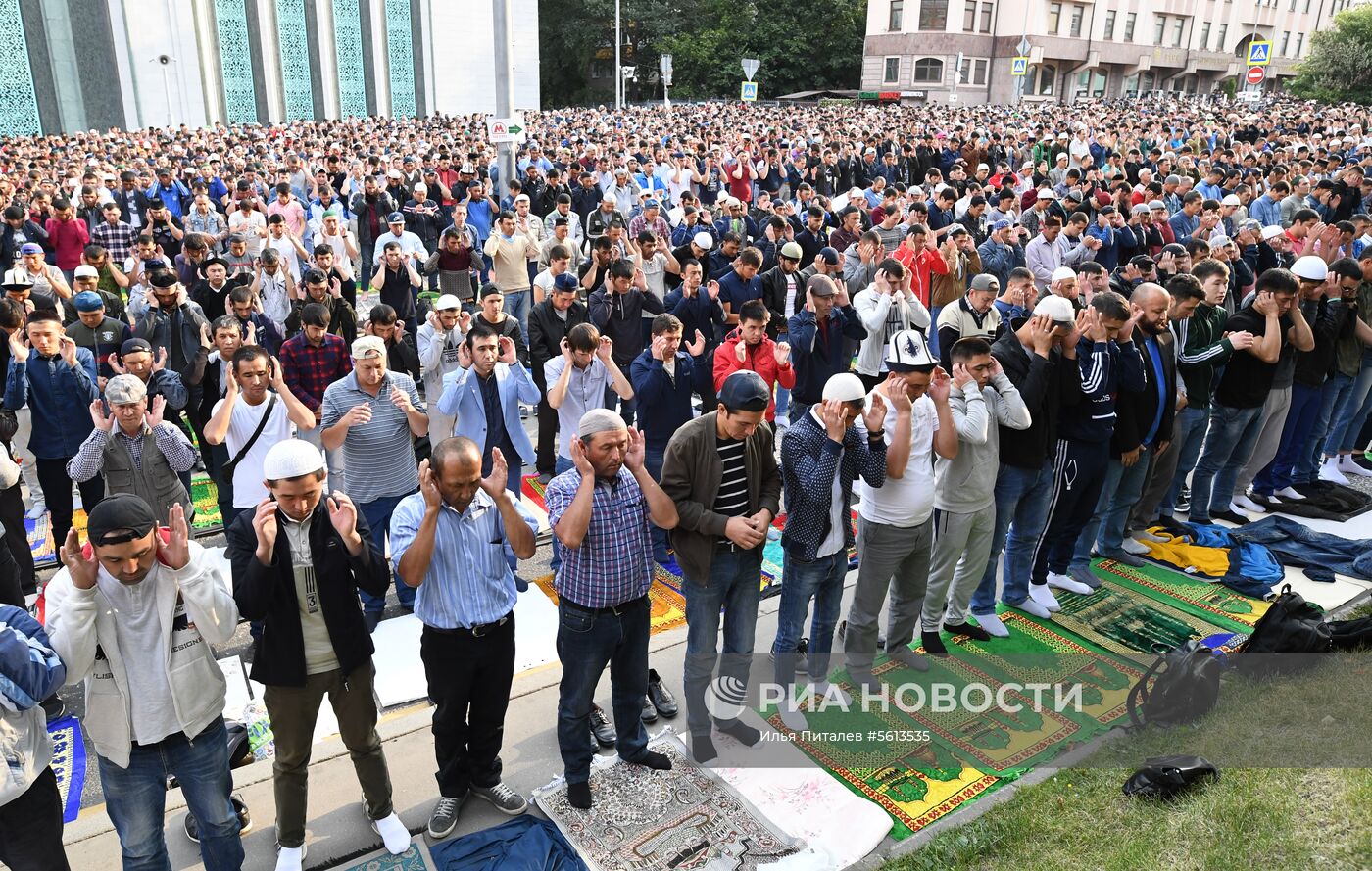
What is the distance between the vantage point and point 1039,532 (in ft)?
20.5

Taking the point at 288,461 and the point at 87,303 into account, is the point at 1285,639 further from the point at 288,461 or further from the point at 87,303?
the point at 87,303

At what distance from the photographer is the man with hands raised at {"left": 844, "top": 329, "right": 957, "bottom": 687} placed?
4961 mm

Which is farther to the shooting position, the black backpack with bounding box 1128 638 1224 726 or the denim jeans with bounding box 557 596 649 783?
the black backpack with bounding box 1128 638 1224 726

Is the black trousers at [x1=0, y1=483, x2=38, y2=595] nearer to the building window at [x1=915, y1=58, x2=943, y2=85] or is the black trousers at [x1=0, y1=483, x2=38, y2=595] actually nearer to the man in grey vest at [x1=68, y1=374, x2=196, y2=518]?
the man in grey vest at [x1=68, y1=374, x2=196, y2=518]

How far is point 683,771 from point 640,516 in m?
1.37

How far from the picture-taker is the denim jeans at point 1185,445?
714 cm

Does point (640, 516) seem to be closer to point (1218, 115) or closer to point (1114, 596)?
point (1114, 596)

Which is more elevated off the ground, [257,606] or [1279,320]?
[1279,320]

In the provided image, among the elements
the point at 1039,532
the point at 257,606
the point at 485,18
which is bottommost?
the point at 1039,532

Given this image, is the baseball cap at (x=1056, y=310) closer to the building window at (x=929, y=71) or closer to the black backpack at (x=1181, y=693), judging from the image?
the black backpack at (x=1181, y=693)

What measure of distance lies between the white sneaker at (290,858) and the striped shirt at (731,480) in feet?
7.44

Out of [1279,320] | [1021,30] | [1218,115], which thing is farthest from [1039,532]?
[1021,30]

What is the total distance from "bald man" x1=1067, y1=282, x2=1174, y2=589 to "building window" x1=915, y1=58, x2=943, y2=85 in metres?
59.4

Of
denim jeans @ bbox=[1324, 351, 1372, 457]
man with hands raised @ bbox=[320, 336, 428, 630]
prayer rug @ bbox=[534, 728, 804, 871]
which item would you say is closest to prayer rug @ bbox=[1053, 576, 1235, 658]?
prayer rug @ bbox=[534, 728, 804, 871]
